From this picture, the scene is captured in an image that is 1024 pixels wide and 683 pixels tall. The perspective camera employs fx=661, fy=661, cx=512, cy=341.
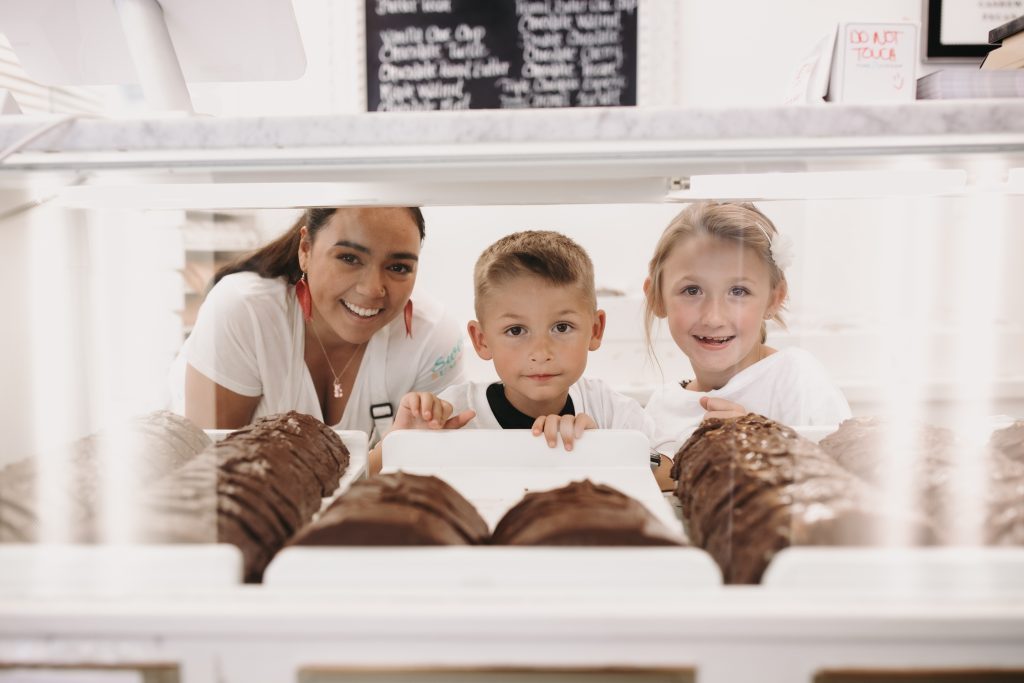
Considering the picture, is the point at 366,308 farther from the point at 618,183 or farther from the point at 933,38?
the point at 933,38

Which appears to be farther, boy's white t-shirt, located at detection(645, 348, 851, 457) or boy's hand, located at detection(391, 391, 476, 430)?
boy's hand, located at detection(391, 391, 476, 430)

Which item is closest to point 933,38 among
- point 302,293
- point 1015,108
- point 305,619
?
point 1015,108

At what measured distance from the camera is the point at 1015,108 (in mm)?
763

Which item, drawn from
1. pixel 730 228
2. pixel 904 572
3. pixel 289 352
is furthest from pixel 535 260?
pixel 904 572

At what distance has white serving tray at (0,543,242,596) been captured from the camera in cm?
74

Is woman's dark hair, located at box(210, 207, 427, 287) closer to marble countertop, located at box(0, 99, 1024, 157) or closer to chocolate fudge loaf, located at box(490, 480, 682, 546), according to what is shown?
marble countertop, located at box(0, 99, 1024, 157)

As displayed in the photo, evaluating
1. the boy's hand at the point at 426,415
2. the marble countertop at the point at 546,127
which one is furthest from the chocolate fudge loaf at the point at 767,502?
the boy's hand at the point at 426,415

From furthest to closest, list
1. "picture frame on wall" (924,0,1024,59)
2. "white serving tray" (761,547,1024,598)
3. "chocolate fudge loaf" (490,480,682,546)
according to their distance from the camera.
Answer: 1. "picture frame on wall" (924,0,1024,59)
2. "chocolate fudge loaf" (490,480,682,546)
3. "white serving tray" (761,547,1024,598)

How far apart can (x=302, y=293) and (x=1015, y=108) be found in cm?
167

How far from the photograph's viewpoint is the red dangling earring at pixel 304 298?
1.92 meters

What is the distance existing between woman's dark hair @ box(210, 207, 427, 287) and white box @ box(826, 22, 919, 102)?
0.95 meters

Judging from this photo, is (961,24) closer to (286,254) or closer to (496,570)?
(286,254)

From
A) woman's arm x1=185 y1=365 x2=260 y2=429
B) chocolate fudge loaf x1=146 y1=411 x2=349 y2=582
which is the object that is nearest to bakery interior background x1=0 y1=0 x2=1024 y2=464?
woman's arm x1=185 y1=365 x2=260 y2=429

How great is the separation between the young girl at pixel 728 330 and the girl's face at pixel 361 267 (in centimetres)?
→ 69
